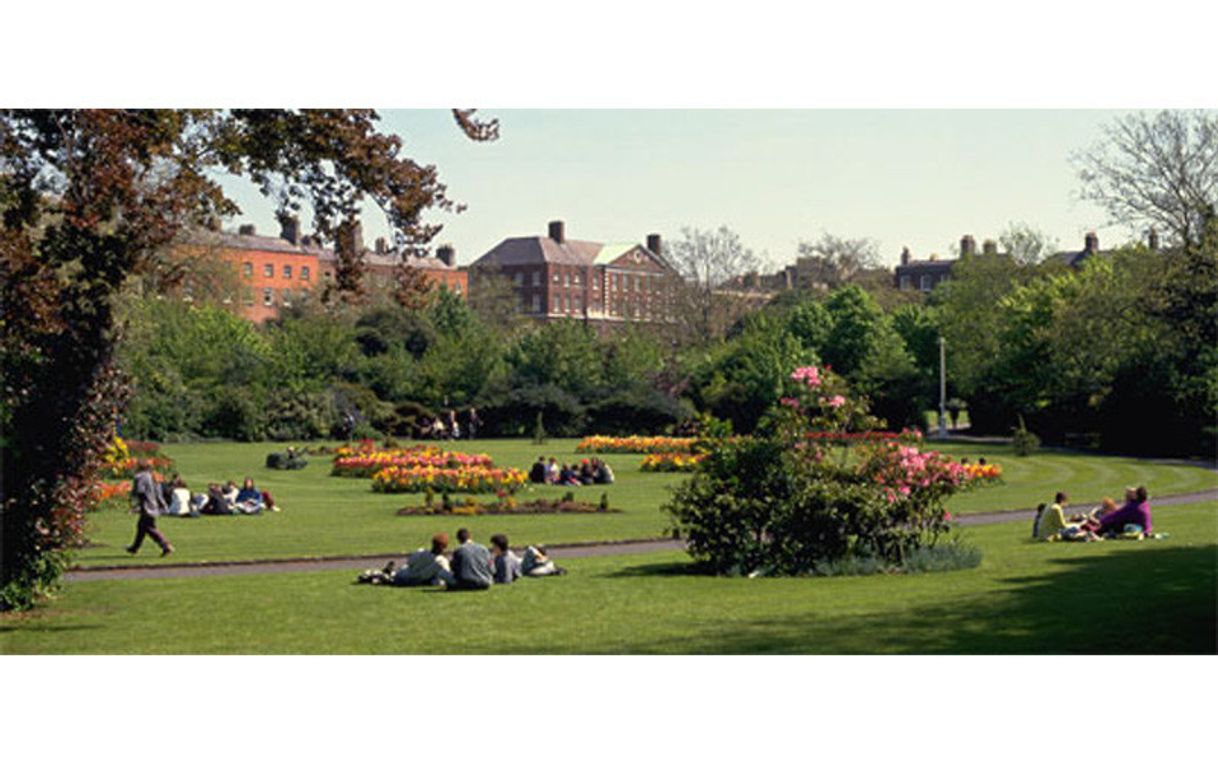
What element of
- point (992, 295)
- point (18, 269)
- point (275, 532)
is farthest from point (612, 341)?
point (18, 269)

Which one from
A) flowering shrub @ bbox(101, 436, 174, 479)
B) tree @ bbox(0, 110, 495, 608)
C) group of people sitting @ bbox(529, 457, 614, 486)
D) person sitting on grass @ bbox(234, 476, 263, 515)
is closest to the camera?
tree @ bbox(0, 110, 495, 608)

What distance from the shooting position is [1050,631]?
1352 centimetres

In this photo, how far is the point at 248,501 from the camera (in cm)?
3038

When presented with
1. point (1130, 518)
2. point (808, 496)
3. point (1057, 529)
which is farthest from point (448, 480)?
point (1130, 518)

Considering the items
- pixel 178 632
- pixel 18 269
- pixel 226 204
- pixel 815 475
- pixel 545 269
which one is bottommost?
pixel 178 632

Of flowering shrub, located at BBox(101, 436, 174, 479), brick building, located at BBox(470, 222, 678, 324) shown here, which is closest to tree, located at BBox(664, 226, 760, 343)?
brick building, located at BBox(470, 222, 678, 324)

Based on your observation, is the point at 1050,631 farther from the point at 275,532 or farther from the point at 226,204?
the point at 275,532

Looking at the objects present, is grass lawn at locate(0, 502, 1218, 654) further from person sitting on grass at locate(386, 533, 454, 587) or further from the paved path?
the paved path

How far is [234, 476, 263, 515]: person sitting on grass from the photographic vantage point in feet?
99.0

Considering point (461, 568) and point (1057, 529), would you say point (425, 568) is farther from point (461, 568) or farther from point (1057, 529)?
point (1057, 529)

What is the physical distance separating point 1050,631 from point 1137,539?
10297 mm

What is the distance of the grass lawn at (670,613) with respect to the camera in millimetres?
13594

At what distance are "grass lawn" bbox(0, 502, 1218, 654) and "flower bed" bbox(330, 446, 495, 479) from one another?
1720 centimetres

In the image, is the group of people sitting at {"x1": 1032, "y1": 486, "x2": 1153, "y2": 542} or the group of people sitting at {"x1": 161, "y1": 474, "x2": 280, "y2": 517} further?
the group of people sitting at {"x1": 161, "y1": 474, "x2": 280, "y2": 517}
